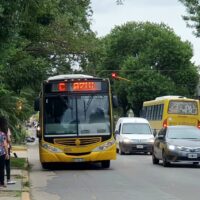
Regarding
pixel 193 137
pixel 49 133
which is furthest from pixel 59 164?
pixel 193 137

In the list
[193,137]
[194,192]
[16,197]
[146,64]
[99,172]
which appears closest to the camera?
[16,197]

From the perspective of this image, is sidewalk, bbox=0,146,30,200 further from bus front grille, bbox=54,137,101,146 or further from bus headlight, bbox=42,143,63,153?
bus front grille, bbox=54,137,101,146

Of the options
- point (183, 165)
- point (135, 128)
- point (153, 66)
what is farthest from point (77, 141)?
point (153, 66)

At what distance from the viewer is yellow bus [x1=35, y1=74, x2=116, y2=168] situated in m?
23.7

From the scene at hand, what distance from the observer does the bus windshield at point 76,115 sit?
2381cm

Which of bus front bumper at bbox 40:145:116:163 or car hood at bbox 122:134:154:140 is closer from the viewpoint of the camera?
bus front bumper at bbox 40:145:116:163

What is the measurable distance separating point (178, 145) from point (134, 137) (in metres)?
10.9

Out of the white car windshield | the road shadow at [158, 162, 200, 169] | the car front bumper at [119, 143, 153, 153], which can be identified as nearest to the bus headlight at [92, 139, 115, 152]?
the road shadow at [158, 162, 200, 169]

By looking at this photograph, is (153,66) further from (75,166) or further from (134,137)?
(75,166)

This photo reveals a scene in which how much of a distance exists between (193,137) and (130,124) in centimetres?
1174

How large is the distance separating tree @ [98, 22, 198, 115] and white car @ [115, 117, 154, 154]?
43.2m

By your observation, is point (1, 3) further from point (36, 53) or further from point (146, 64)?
point (146, 64)

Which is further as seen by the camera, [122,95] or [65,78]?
[122,95]

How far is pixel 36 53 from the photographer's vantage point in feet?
116
